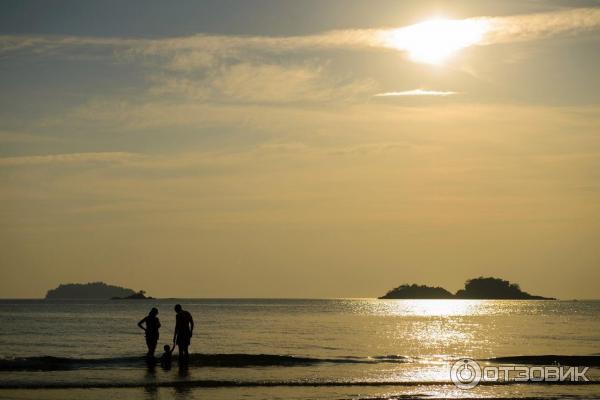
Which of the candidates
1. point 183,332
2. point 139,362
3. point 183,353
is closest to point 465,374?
point 183,353

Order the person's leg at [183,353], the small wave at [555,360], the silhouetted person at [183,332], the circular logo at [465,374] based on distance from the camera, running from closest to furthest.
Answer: the circular logo at [465,374], the silhouetted person at [183,332], the person's leg at [183,353], the small wave at [555,360]

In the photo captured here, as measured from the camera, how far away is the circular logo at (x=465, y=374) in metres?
30.9

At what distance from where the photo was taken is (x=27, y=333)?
73062 millimetres

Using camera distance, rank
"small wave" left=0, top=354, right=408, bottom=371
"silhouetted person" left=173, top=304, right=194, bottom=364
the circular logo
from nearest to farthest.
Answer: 1. the circular logo
2. "silhouetted person" left=173, top=304, right=194, bottom=364
3. "small wave" left=0, top=354, right=408, bottom=371

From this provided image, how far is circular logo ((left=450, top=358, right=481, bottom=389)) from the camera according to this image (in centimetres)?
3086

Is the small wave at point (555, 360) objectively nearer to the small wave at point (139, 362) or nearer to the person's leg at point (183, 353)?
the small wave at point (139, 362)

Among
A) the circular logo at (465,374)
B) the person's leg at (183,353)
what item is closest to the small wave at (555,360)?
the circular logo at (465,374)

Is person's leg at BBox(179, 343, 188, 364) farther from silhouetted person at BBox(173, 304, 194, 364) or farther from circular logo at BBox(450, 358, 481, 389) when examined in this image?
circular logo at BBox(450, 358, 481, 389)

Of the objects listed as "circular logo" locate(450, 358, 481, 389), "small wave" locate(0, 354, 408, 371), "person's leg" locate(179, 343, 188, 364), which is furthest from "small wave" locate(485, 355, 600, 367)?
"person's leg" locate(179, 343, 188, 364)

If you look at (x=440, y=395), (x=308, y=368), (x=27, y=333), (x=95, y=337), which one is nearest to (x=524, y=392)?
(x=440, y=395)

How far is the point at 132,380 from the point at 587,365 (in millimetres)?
23302

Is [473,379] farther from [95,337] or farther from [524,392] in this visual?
[95,337]

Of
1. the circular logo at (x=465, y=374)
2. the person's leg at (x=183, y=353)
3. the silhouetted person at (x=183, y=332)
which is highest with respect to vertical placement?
the silhouetted person at (x=183, y=332)

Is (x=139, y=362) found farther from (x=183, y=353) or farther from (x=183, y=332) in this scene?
(x=183, y=332)
